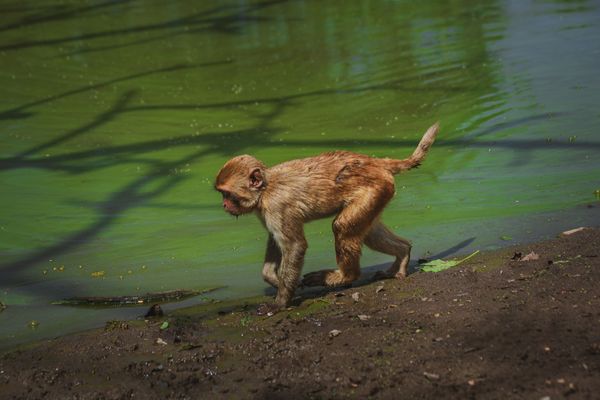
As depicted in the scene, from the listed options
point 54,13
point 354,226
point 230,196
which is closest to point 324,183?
point 354,226

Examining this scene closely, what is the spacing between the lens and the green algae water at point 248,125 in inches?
314

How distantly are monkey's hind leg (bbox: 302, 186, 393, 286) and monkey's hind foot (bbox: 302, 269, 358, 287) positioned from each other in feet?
0.08

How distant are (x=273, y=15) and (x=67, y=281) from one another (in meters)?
11.1

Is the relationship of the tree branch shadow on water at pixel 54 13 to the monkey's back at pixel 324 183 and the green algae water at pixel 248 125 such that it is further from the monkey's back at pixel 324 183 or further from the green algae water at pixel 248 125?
the monkey's back at pixel 324 183

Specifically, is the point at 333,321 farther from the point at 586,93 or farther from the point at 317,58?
the point at 317,58

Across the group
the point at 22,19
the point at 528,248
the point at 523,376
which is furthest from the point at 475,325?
the point at 22,19

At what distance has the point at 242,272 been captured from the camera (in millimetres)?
7633

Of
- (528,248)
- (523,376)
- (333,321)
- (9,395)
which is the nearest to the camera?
(523,376)

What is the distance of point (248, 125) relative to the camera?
11852mm

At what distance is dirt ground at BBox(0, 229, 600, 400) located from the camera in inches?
191

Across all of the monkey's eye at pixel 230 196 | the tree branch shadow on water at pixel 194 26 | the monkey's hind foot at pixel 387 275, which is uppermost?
the monkey's eye at pixel 230 196

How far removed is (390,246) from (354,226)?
17.4 inches

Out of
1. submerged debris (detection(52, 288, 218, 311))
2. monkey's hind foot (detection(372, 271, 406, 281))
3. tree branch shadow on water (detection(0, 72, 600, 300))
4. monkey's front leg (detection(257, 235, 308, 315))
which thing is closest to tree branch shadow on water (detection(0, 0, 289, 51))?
tree branch shadow on water (detection(0, 72, 600, 300))

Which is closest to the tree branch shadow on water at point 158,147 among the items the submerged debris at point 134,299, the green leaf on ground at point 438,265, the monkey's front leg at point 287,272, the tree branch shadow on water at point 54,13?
the submerged debris at point 134,299
